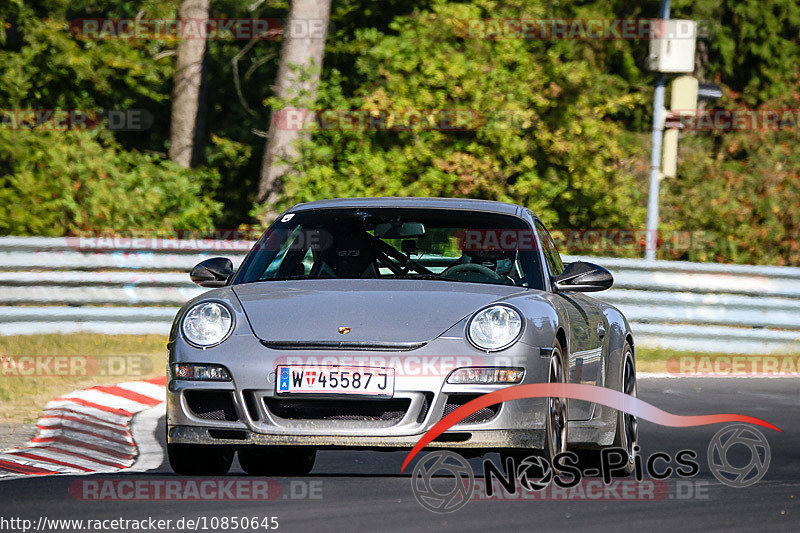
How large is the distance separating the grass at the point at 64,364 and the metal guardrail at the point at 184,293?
16 centimetres

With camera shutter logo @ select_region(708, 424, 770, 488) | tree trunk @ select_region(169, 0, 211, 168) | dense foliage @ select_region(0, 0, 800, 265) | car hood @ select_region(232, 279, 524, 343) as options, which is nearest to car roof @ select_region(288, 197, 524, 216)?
car hood @ select_region(232, 279, 524, 343)

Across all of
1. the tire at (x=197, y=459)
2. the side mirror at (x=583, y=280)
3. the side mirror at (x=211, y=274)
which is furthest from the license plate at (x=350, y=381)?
the side mirror at (x=583, y=280)

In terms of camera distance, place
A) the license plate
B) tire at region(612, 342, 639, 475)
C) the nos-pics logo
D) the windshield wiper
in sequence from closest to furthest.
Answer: the license plate < the nos-pics logo < the windshield wiper < tire at region(612, 342, 639, 475)

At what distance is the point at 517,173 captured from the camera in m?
23.3

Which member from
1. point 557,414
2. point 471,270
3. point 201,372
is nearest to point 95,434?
point 201,372

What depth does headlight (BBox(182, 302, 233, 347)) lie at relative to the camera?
696 centimetres

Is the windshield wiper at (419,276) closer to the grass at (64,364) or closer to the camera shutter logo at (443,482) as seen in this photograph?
the camera shutter logo at (443,482)

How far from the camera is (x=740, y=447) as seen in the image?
9.68 meters

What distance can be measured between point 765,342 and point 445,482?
1021 centimetres

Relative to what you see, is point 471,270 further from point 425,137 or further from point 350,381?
point 425,137

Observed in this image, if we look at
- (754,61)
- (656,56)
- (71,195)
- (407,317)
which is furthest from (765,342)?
(754,61)

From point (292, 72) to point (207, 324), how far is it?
15829 mm

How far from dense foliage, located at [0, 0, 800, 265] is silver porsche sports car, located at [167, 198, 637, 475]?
13.5m

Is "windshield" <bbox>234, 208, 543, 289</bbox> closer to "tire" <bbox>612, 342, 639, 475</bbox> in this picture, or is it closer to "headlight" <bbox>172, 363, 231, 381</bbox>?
"headlight" <bbox>172, 363, 231, 381</bbox>
